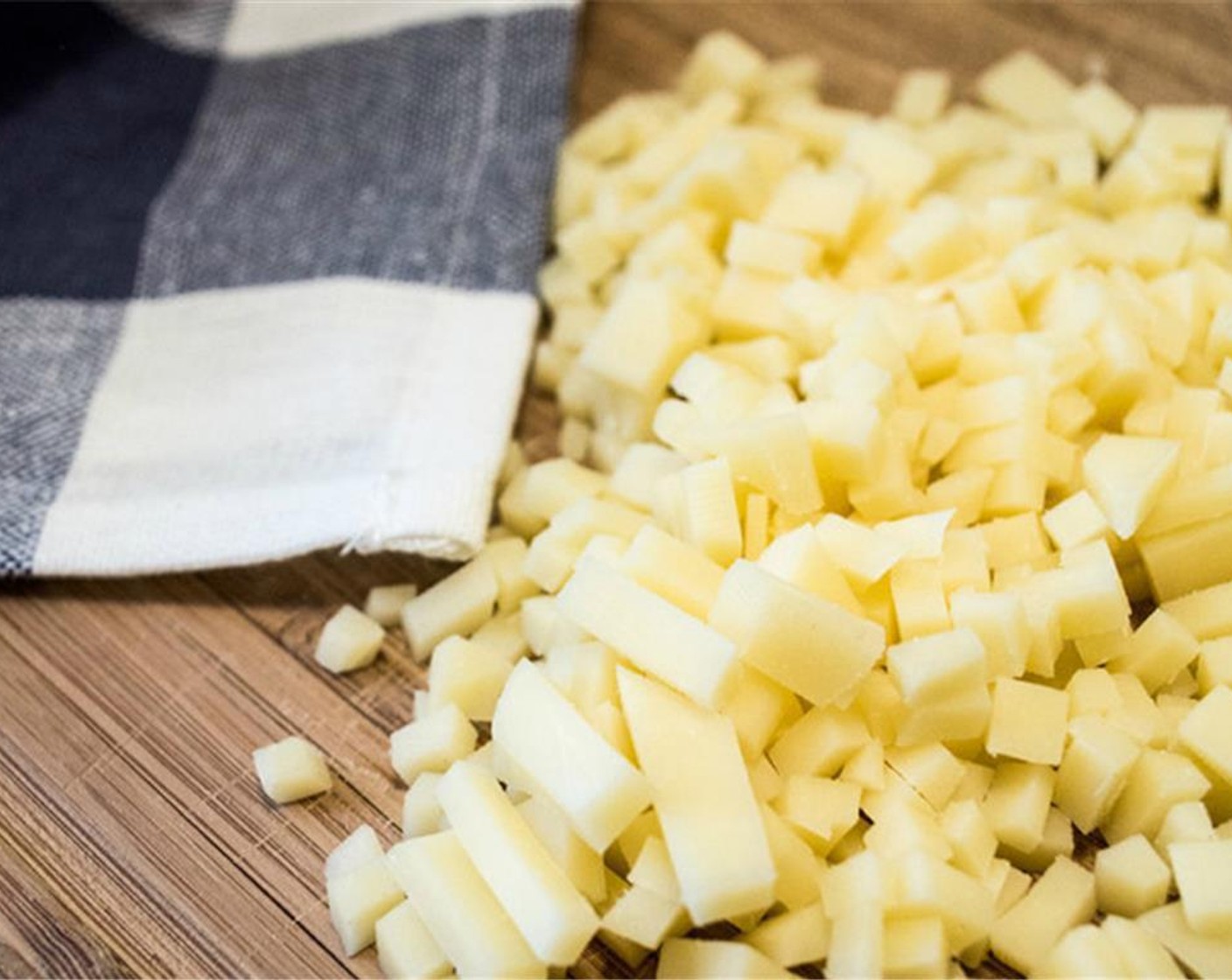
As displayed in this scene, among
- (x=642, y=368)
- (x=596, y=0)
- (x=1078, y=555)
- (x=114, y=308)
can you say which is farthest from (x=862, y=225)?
(x=114, y=308)

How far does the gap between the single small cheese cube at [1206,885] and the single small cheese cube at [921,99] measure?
3.11ft

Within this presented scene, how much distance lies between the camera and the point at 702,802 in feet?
3.38

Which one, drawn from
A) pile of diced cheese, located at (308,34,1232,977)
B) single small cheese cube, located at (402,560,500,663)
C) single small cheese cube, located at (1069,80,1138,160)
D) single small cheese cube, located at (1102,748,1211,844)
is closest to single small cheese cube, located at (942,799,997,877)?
pile of diced cheese, located at (308,34,1232,977)

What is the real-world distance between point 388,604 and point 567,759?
0.32 metres

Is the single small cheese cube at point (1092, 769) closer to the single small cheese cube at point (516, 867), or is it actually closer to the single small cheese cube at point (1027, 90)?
the single small cheese cube at point (516, 867)

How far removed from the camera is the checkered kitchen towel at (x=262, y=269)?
1305 mm

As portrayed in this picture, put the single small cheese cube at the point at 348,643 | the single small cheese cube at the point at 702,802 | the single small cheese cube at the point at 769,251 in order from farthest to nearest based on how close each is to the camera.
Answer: the single small cheese cube at the point at 769,251 → the single small cheese cube at the point at 348,643 → the single small cheese cube at the point at 702,802

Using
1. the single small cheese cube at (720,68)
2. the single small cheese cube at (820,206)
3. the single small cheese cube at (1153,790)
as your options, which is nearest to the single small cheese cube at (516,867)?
the single small cheese cube at (1153,790)

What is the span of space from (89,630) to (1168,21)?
55.8 inches

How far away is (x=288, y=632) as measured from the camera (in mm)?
1301

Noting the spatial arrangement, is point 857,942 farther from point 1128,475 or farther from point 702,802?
point 1128,475

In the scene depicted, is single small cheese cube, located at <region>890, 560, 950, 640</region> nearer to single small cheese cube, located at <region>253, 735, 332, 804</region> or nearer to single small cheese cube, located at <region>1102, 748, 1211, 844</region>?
single small cheese cube, located at <region>1102, 748, 1211, 844</region>

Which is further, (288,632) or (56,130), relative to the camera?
(56,130)

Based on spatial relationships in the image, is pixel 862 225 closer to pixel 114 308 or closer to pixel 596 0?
pixel 596 0
